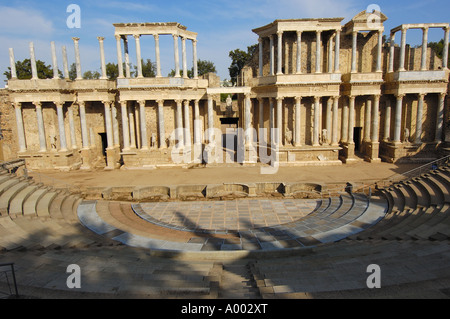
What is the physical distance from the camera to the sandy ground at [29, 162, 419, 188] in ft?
62.6

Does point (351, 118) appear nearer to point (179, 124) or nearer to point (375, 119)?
point (375, 119)

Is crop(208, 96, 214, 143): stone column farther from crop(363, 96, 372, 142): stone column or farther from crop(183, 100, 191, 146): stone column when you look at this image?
crop(363, 96, 372, 142): stone column

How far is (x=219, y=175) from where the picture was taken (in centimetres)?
2081

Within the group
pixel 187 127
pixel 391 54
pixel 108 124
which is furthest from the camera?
pixel 187 127

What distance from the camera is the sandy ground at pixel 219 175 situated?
1909 centimetres

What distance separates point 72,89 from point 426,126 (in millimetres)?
28037

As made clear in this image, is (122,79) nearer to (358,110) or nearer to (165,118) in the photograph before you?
(165,118)

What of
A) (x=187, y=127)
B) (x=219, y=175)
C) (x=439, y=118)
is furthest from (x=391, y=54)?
(x=187, y=127)

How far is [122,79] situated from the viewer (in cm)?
2369

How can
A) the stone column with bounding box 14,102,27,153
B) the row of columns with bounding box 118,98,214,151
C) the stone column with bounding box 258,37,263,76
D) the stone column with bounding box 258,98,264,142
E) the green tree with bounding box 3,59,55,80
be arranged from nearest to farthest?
the stone column with bounding box 14,102,27,153, the row of columns with bounding box 118,98,214,151, the stone column with bounding box 258,37,263,76, the stone column with bounding box 258,98,264,142, the green tree with bounding box 3,59,55,80

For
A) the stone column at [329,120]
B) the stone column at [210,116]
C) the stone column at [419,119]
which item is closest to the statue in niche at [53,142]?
the stone column at [210,116]

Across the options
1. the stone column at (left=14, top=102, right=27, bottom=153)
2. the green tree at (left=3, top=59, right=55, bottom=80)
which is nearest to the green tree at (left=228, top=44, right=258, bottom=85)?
the green tree at (left=3, top=59, right=55, bottom=80)
